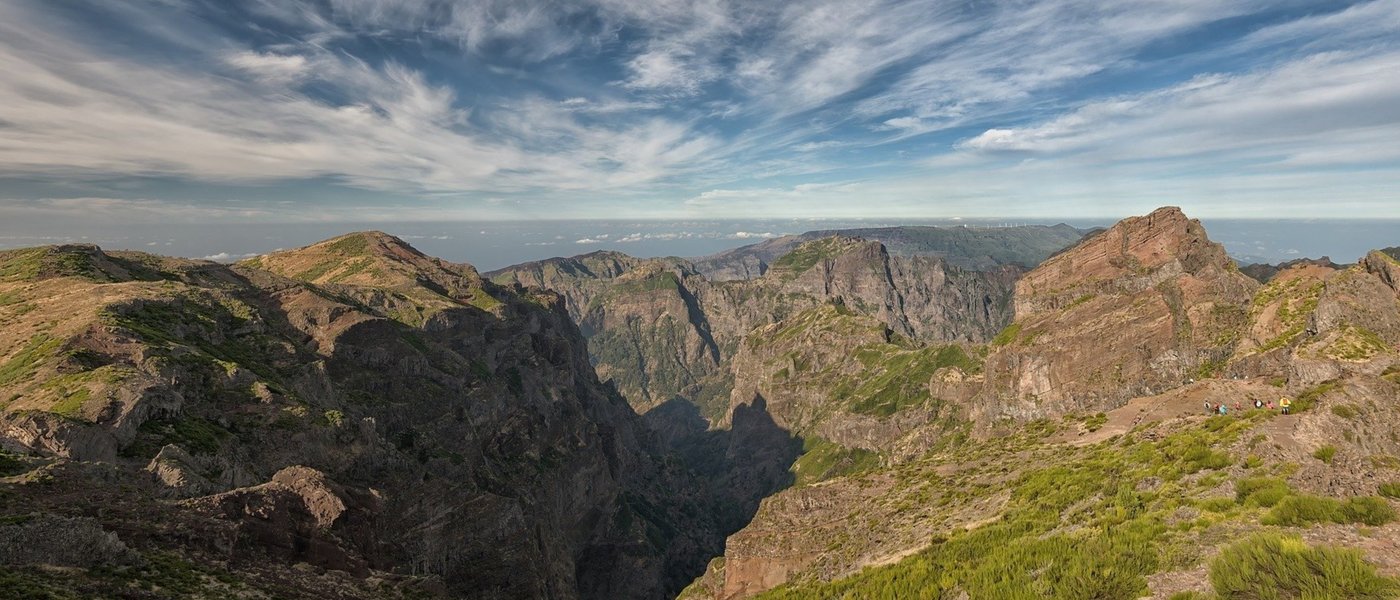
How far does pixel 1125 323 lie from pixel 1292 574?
17140 centimetres

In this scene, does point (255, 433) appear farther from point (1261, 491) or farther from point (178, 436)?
point (1261, 491)

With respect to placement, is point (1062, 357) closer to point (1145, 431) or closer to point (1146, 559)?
point (1145, 431)

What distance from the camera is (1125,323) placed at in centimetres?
15750

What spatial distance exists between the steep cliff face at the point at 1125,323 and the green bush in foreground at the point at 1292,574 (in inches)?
5067

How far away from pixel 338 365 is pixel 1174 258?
233385mm

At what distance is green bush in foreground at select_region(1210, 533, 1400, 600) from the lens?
18141mm

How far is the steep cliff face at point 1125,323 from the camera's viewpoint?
138 m

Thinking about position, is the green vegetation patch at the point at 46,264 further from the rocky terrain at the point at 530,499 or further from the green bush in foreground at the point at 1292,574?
the green bush in foreground at the point at 1292,574

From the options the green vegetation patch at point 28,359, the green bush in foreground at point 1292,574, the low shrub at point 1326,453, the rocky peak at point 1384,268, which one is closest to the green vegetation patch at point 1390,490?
the low shrub at point 1326,453

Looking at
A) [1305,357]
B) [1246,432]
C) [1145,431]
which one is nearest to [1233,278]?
[1305,357]

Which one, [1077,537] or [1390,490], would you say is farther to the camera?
[1077,537]

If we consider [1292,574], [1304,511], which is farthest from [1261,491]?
[1292,574]

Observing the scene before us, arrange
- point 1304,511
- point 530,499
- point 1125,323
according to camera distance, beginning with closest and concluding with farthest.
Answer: point 1304,511 → point 1125,323 → point 530,499

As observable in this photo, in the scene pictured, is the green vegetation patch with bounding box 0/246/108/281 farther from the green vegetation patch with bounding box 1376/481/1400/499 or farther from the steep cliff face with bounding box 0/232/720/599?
the green vegetation patch with bounding box 1376/481/1400/499
